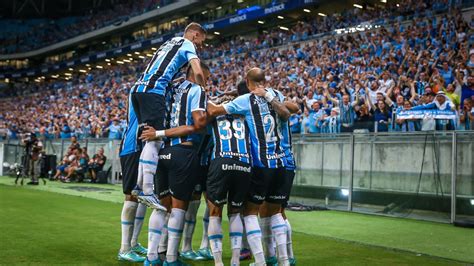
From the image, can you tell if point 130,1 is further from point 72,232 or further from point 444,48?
point 72,232

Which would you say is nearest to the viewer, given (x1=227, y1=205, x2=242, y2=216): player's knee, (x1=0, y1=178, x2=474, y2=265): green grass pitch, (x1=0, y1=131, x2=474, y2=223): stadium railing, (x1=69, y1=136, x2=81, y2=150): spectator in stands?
(x1=227, y1=205, x2=242, y2=216): player's knee

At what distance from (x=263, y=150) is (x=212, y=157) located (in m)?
0.57

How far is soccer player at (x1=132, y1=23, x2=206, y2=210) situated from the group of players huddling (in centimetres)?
1

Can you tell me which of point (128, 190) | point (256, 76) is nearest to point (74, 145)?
point (128, 190)

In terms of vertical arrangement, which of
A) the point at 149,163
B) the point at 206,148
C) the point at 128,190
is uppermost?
the point at 206,148

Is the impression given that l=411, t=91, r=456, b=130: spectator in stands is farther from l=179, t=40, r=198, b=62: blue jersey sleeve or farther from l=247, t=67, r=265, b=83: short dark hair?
l=179, t=40, r=198, b=62: blue jersey sleeve

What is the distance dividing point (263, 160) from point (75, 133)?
21764mm

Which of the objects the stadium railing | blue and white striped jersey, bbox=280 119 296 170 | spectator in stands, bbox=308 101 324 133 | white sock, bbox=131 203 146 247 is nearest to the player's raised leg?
white sock, bbox=131 203 146 247

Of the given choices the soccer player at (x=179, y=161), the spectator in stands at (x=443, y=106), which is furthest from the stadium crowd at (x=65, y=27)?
the soccer player at (x=179, y=161)

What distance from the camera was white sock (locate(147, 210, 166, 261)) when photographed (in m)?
5.49

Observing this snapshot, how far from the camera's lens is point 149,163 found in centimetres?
555

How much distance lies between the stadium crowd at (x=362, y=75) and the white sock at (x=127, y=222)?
26.0 ft

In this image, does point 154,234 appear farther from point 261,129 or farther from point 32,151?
point 32,151

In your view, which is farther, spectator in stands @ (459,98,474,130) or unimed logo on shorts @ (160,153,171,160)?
spectator in stands @ (459,98,474,130)
